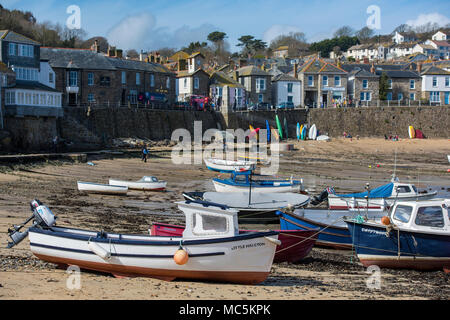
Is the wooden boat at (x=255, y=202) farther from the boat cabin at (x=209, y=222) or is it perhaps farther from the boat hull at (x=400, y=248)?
the boat cabin at (x=209, y=222)

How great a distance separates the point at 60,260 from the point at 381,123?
48769mm

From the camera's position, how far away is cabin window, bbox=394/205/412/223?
1531cm

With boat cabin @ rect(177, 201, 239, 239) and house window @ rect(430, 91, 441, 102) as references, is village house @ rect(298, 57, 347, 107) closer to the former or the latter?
house window @ rect(430, 91, 441, 102)

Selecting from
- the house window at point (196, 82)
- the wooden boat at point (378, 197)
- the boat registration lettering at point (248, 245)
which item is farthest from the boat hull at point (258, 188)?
the house window at point (196, 82)

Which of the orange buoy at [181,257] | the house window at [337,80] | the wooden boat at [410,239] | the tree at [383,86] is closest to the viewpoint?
the orange buoy at [181,257]

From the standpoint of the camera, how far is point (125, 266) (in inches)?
496

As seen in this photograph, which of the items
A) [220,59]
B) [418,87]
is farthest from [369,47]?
[418,87]

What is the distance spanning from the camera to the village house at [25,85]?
38763mm

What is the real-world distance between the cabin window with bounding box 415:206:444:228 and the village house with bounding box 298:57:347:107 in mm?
48065

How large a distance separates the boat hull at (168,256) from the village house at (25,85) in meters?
28.7

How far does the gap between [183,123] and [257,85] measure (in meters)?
14.2

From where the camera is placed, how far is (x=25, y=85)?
4069cm

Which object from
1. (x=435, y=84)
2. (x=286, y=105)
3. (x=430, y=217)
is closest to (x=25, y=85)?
(x=286, y=105)

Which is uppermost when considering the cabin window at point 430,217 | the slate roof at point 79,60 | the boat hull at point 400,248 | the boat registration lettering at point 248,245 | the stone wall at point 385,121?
the slate roof at point 79,60
